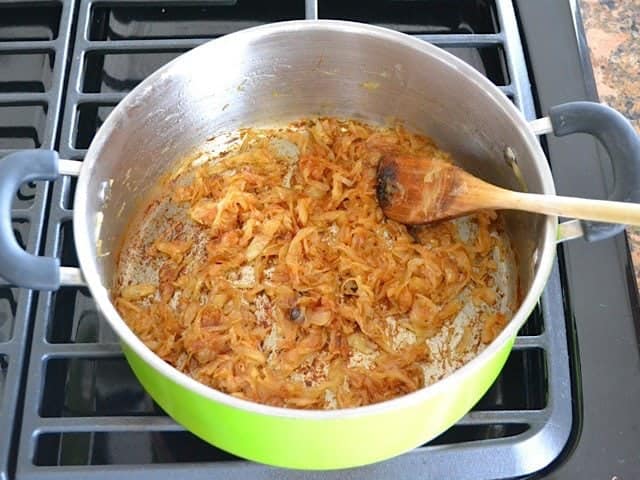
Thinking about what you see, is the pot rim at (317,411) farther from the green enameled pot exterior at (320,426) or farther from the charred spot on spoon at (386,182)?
the charred spot on spoon at (386,182)

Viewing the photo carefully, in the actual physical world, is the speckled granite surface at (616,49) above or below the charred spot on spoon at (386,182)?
above

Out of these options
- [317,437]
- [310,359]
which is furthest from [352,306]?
[317,437]

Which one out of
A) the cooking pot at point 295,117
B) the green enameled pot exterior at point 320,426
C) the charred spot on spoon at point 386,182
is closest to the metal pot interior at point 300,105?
the cooking pot at point 295,117

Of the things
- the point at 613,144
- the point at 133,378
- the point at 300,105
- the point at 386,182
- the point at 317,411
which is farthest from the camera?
the point at 300,105

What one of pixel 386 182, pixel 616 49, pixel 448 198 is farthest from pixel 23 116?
pixel 616 49

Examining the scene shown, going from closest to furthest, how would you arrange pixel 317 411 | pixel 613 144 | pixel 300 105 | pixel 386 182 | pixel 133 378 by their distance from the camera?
1. pixel 317 411
2. pixel 613 144
3. pixel 133 378
4. pixel 386 182
5. pixel 300 105

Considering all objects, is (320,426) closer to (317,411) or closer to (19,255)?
(317,411)

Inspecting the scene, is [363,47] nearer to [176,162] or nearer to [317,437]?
[176,162]

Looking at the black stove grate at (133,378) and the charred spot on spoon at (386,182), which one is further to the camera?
the charred spot on spoon at (386,182)
